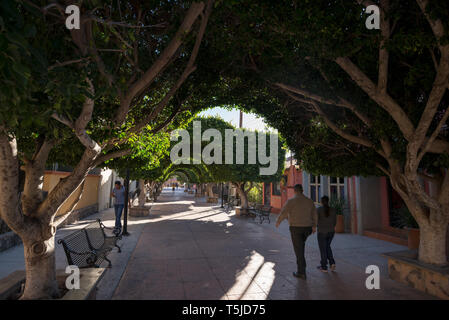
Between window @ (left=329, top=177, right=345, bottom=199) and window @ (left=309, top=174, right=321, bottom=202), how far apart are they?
1003mm

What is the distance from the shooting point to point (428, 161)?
5.10 metres

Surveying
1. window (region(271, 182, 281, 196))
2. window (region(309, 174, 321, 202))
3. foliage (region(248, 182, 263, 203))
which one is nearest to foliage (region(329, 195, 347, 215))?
window (region(309, 174, 321, 202))

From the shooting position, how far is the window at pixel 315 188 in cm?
1394

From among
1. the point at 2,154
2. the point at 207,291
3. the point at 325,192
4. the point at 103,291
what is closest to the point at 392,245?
the point at 325,192

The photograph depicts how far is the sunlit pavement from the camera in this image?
457cm

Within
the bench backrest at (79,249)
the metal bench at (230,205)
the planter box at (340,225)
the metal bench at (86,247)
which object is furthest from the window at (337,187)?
the bench backrest at (79,249)

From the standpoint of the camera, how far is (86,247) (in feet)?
18.9

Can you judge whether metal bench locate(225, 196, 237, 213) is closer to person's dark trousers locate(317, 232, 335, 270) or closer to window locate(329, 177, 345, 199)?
window locate(329, 177, 345, 199)

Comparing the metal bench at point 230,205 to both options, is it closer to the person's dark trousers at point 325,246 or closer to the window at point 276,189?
the window at point 276,189

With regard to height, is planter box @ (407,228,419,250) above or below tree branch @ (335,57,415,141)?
below

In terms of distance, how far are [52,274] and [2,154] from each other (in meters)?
1.86

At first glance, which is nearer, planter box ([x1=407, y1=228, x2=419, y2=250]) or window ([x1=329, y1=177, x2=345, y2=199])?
planter box ([x1=407, y1=228, x2=419, y2=250])

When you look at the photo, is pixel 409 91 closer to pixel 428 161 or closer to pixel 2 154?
pixel 428 161
